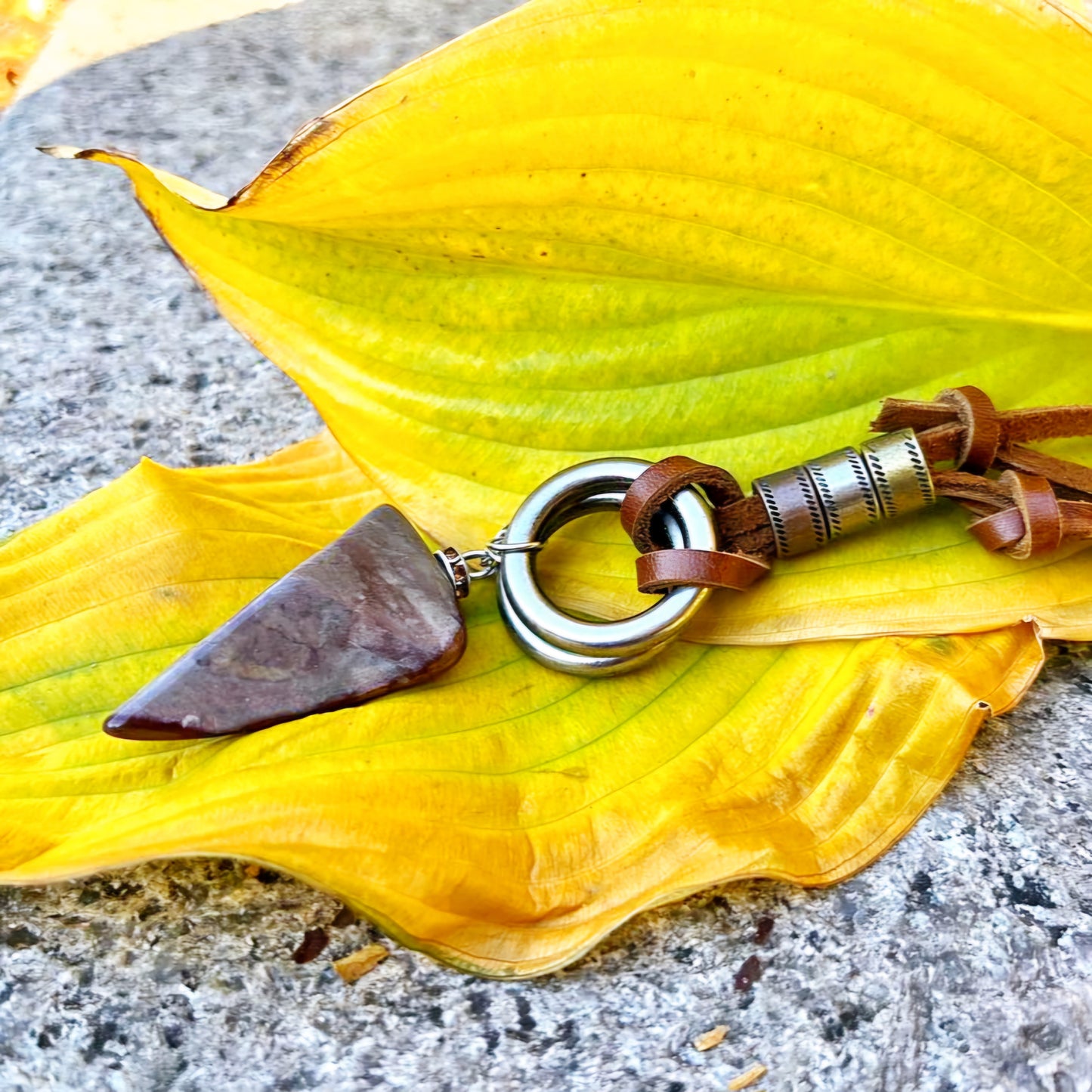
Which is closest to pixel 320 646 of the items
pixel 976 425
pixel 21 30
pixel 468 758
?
pixel 468 758

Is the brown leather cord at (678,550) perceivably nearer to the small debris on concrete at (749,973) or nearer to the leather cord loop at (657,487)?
the leather cord loop at (657,487)

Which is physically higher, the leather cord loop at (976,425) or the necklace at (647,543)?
the leather cord loop at (976,425)

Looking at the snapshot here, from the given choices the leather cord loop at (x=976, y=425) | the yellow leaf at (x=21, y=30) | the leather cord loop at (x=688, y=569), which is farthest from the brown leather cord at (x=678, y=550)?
the yellow leaf at (x=21, y=30)

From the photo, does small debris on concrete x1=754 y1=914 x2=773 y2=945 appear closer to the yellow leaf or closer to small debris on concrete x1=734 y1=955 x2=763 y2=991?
small debris on concrete x1=734 y1=955 x2=763 y2=991

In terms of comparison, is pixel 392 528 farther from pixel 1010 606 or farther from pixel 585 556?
pixel 1010 606

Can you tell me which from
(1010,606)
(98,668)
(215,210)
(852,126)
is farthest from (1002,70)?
(98,668)

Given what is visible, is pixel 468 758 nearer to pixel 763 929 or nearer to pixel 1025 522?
pixel 763 929

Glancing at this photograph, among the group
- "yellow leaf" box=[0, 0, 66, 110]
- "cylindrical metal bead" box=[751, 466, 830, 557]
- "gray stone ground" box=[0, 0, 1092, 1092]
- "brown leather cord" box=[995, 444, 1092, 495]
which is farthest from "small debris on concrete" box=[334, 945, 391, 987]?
"yellow leaf" box=[0, 0, 66, 110]
